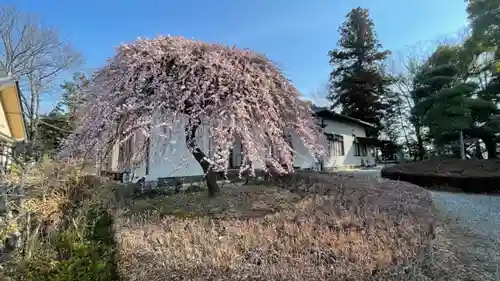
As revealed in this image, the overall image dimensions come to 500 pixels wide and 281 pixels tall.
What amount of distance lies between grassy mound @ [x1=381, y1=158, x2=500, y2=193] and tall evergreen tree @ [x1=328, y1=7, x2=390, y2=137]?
1384 cm

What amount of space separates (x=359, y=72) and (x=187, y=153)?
24308 millimetres

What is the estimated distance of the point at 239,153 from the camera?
555 cm

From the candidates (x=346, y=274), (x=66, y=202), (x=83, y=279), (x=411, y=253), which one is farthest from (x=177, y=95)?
(x=411, y=253)

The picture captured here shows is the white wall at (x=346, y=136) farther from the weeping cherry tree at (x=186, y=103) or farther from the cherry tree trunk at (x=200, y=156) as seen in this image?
the weeping cherry tree at (x=186, y=103)

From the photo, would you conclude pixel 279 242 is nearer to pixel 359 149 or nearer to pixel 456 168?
pixel 456 168

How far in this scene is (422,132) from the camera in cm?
2431

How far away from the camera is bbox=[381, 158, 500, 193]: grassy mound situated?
10.4m

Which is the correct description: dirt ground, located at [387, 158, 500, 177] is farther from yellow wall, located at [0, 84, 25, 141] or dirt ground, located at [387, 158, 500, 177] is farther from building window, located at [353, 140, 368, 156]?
yellow wall, located at [0, 84, 25, 141]

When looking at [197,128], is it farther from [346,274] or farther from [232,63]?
[346,274]

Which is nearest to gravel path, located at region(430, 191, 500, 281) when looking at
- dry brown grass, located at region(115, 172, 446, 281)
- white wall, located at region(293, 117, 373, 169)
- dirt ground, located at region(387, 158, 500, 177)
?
dry brown grass, located at region(115, 172, 446, 281)

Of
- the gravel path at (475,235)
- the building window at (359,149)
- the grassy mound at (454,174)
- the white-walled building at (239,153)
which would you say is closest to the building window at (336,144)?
the white-walled building at (239,153)

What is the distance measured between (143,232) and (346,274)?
2342 millimetres

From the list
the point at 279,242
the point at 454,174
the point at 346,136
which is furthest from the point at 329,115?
the point at 279,242

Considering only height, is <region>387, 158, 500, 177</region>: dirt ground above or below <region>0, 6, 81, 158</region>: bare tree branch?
Result: below
